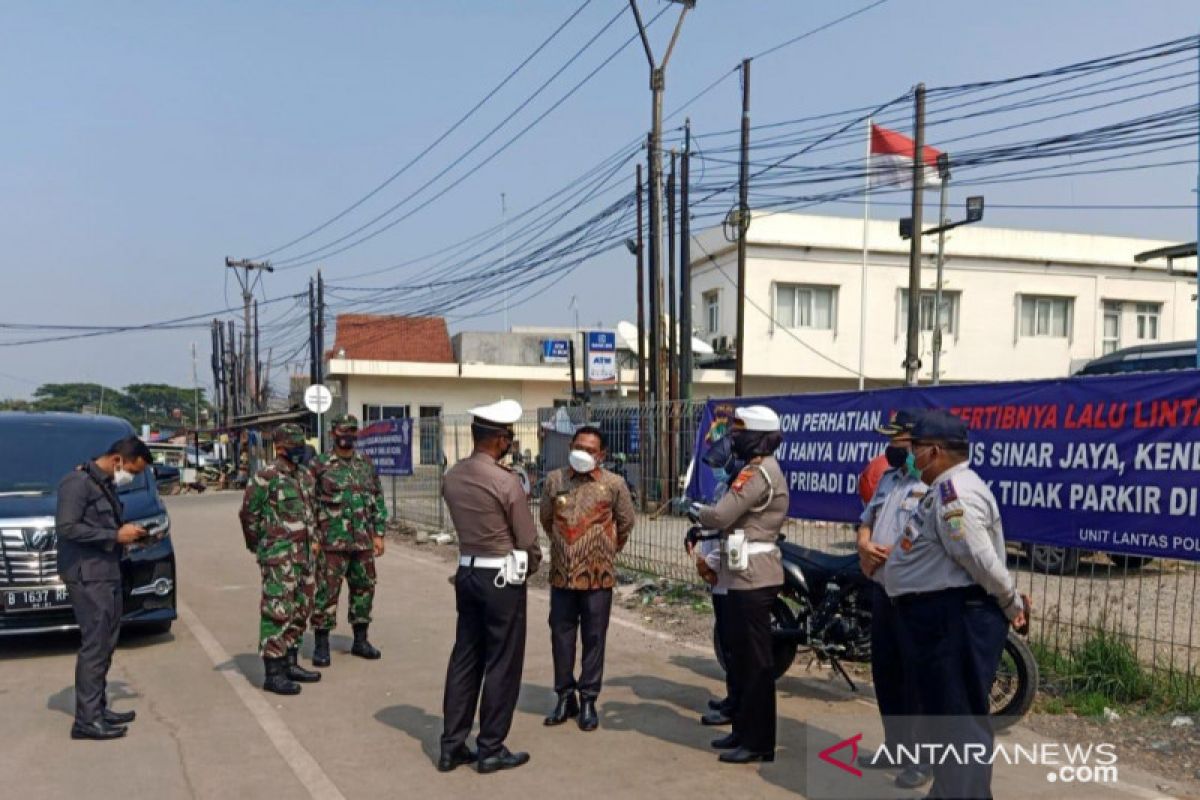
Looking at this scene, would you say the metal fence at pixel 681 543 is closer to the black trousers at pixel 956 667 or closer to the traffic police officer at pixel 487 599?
the black trousers at pixel 956 667

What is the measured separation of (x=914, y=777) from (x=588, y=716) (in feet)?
5.97

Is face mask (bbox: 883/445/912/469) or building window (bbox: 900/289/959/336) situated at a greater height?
building window (bbox: 900/289/959/336)

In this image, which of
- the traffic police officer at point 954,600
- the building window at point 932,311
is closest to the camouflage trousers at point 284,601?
the traffic police officer at point 954,600

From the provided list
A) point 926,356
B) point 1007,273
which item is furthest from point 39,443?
point 1007,273

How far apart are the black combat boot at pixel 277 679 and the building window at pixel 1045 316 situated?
30.0 metres

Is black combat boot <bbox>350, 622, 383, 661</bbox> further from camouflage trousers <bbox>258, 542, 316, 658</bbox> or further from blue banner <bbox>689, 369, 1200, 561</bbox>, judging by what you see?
blue banner <bbox>689, 369, 1200, 561</bbox>

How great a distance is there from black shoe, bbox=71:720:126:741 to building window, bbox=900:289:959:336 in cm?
2810

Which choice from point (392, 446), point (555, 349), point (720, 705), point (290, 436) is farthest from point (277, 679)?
point (555, 349)

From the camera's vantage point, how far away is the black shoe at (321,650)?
6980mm

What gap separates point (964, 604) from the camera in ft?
12.8

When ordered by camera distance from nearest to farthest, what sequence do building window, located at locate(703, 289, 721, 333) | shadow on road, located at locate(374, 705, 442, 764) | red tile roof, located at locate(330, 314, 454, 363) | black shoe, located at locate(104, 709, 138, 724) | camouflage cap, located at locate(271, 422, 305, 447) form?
shadow on road, located at locate(374, 705, 442, 764) → black shoe, located at locate(104, 709, 138, 724) → camouflage cap, located at locate(271, 422, 305, 447) → building window, located at locate(703, 289, 721, 333) → red tile roof, located at locate(330, 314, 454, 363)

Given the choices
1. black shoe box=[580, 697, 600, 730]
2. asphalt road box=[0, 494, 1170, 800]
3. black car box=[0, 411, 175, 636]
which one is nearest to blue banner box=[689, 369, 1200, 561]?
asphalt road box=[0, 494, 1170, 800]

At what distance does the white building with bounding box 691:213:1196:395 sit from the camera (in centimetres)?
2933

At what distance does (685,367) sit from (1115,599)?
14.7 meters
